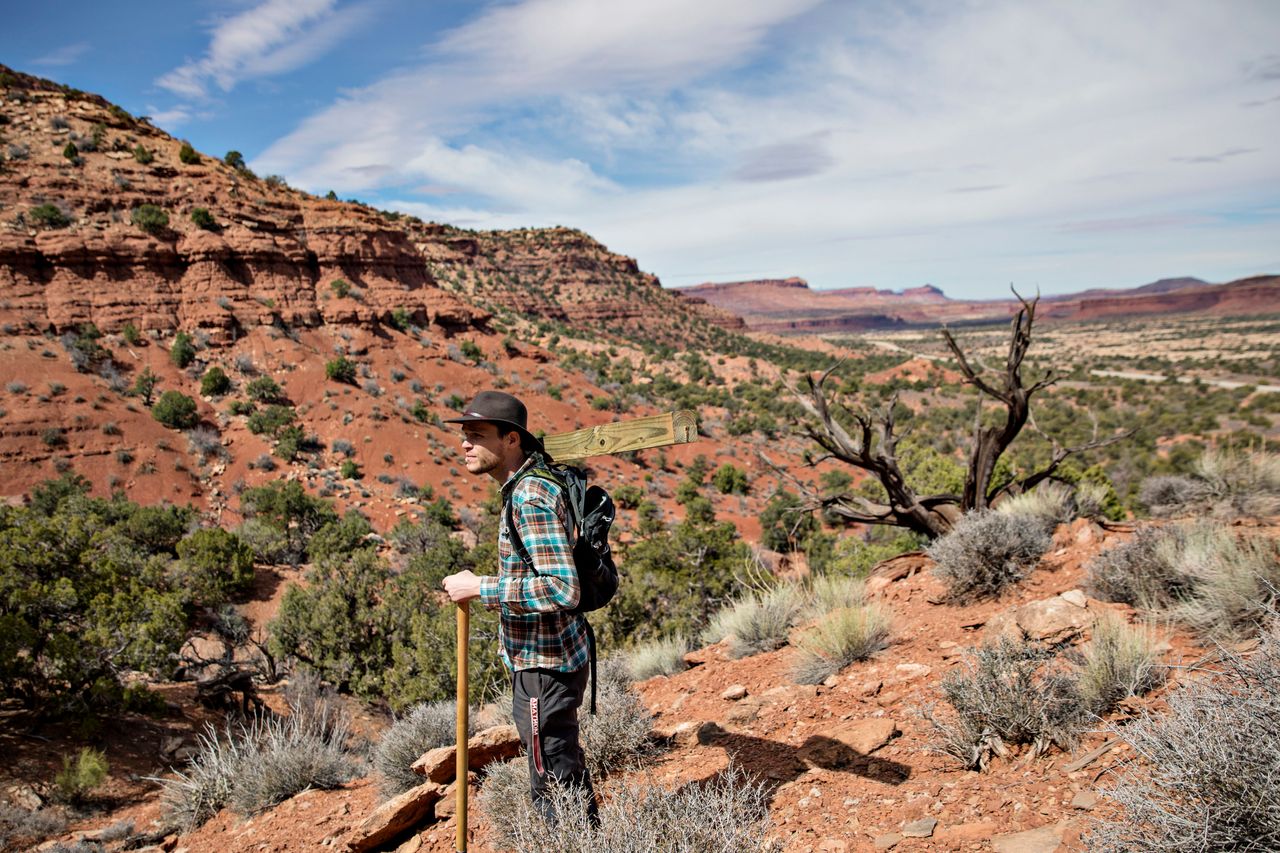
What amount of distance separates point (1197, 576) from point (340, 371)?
95.1 ft

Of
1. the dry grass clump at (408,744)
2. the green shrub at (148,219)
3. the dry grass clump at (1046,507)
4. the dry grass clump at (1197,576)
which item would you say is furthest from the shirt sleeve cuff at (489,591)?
the green shrub at (148,219)

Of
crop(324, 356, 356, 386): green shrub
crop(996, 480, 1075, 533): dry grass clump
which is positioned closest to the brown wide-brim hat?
crop(996, 480, 1075, 533): dry grass clump

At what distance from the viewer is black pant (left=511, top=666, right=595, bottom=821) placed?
2670mm

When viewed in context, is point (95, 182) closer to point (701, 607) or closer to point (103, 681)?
point (103, 681)

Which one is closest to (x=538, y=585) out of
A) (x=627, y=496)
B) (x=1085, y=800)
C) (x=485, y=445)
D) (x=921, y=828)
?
(x=485, y=445)

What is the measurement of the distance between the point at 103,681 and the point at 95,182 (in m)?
28.1

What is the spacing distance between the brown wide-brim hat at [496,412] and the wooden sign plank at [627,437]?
0.16 meters

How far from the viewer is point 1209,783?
2.10 meters

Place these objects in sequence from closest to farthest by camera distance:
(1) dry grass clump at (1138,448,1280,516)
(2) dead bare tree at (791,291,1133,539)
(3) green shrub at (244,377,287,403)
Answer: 1. (1) dry grass clump at (1138,448,1280,516)
2. (2) dead bare tree at (791,291,1133,539)
3. (3) green shrub at (244,377,287,403)

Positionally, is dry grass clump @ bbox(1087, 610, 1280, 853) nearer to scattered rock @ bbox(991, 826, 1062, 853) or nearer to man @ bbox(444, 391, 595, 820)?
scattered rock @ bbox(991, 826, 1062, 853)

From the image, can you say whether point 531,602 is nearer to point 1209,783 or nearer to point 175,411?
point 1209,783

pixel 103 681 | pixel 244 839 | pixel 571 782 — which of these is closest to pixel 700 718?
pixel 571 782

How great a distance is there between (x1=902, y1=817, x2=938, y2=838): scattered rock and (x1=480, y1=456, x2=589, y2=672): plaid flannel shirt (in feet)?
5.45

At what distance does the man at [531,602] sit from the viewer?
98.7 inches
